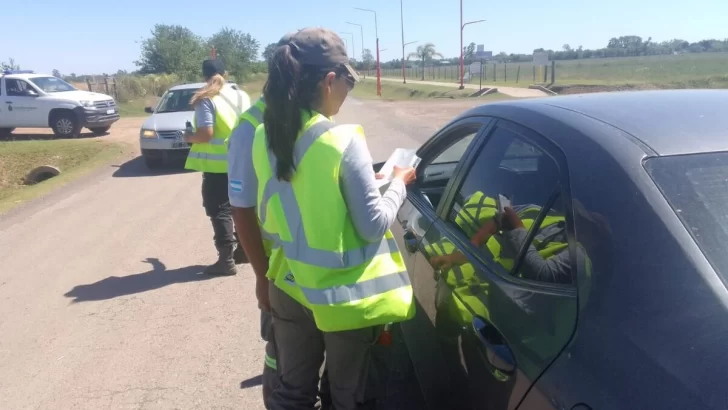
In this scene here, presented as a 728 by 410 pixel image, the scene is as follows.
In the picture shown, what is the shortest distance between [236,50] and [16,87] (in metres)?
41.1

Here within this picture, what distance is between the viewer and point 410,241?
316cm

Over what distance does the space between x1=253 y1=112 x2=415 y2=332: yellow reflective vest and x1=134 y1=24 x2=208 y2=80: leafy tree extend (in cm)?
4406

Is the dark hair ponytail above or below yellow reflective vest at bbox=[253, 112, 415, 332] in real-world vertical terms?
above

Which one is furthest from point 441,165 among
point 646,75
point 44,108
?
point 646,75

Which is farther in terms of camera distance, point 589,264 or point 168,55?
point 168,55

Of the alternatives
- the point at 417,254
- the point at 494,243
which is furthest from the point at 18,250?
the point at 494,243

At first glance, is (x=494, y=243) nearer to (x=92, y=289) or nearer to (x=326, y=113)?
(x=326, y=113)

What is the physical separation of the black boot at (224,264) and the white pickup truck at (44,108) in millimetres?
14604

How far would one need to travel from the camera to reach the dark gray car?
4.80ft

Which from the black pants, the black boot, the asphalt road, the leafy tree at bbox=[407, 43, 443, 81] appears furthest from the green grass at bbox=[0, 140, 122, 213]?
the leafy tree at bbox=[407, 43, 443, 81]

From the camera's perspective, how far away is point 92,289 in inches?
225

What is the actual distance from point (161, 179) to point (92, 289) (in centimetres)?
612

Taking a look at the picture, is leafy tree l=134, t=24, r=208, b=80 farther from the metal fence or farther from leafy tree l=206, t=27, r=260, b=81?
the metal fence

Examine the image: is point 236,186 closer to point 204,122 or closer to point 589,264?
point 589,264
